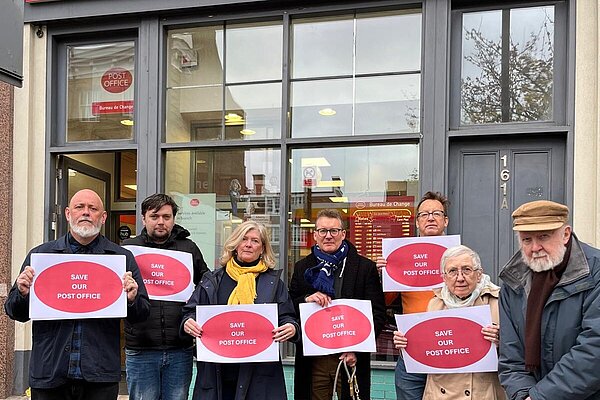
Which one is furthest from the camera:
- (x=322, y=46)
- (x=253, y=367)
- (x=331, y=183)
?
(x=322, y=46)

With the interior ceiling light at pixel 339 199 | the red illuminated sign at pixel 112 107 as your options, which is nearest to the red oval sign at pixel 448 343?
the interior ceiling light at pixel 339 199

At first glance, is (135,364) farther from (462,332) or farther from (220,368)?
(462,332)

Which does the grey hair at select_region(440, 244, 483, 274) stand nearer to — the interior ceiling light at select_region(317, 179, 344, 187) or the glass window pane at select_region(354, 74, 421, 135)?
the glass window pane at select_region(354, 74, 421, 135)

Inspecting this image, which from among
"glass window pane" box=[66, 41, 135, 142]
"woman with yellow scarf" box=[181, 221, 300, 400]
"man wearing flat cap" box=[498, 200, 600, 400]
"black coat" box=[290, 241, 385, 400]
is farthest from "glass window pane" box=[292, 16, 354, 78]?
"man wearing flat cap" box=[498, 200, 600, 400]

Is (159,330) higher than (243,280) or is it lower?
lower

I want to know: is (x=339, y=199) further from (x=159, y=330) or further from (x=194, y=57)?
(x=159, y=330)

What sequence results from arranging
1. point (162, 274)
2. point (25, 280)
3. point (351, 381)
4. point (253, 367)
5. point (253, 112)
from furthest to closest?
point (253, 112)
point (162, 274)
point (351, 381)
point (253, 367)
point (25, 280)

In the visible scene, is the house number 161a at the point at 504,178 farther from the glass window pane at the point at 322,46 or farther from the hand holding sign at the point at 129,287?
the hand holding sign at the point at 129,287

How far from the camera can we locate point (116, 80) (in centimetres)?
711

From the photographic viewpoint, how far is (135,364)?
4.43 m

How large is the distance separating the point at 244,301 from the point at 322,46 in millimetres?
3357

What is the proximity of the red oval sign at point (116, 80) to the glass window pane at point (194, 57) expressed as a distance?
1.79 ft

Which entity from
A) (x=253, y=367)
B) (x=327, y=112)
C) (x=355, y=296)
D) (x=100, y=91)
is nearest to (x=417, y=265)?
(x=355, y=296)

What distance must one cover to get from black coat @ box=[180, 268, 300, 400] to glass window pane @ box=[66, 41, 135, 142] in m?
3.32
